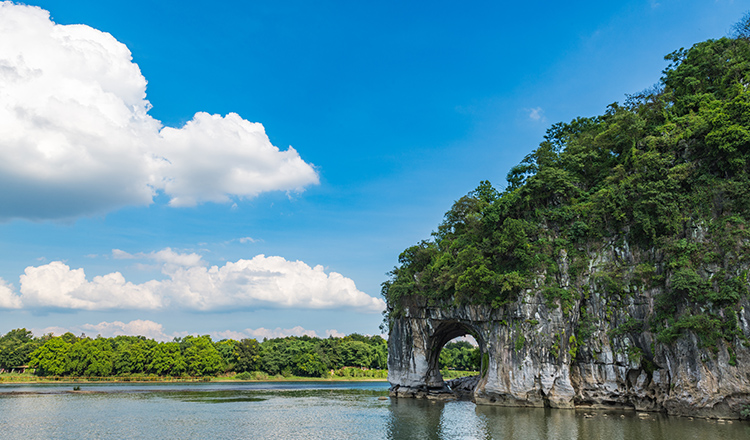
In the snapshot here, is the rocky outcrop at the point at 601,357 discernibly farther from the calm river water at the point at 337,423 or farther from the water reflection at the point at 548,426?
the calm river water at the point at 337,423

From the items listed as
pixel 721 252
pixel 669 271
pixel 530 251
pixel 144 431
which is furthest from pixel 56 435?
pixel 721 252

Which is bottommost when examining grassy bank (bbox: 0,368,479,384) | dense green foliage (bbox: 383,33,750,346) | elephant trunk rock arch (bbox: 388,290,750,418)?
grassy bank (bbox: 0,368,479,384)

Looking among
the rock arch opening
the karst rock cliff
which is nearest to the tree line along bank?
the rock arch opening

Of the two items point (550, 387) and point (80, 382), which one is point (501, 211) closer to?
point (550, 387)

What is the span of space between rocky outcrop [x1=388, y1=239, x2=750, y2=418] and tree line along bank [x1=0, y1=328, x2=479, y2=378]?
37.3 metres

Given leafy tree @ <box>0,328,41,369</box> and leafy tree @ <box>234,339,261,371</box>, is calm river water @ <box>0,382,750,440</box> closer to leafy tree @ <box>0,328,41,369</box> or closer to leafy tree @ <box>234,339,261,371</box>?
leafy tree @ <box>234,339,261,371</box>

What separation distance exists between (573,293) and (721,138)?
13530 mm

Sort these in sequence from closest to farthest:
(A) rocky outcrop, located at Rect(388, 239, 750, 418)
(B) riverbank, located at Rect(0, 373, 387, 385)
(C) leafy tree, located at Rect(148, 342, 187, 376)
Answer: (A) rocky outcrop, located at Rect(388, 239, 750, 418) < (B) riverbank, located at Rect(0, 373, 387, 385) < (C) leafy tree, located at Rect(148, 342, 187, 376)

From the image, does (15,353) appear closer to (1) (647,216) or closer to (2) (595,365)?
(2) (595,365)

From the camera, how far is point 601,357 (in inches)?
1228

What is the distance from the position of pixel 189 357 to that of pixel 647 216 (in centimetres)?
7689

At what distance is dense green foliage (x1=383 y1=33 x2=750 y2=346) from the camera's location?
2622 cm

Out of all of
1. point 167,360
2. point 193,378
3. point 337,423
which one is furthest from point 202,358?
point 337,423

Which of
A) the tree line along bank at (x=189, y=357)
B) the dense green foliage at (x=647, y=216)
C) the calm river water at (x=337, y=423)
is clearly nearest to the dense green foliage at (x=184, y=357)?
the tree line along bank at (x=189, y=357)
